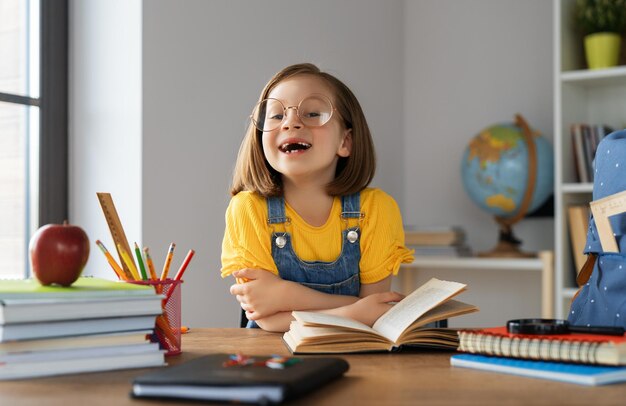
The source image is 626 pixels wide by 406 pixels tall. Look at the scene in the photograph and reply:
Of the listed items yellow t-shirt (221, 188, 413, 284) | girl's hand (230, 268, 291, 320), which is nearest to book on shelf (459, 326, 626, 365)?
girl's hand (230, 268, 291, 320)

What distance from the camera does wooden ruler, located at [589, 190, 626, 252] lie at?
1172mm

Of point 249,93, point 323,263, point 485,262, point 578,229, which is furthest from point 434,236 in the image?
point 323,263

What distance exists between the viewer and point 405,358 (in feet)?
3.44

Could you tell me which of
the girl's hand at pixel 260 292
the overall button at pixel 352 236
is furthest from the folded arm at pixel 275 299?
the overall button at pixel 352 236

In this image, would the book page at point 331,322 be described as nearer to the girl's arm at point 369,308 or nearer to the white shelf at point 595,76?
the girl's arm at point 369,308

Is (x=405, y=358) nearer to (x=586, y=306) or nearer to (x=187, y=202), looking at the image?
(x=586, y=306)

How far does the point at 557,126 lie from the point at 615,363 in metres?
2.22

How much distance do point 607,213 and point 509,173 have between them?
1922 mm

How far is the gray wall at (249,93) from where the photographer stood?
7.77ft

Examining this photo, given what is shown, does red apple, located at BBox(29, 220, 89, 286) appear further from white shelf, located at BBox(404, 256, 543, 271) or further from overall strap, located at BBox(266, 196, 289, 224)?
white shelf, located at BBox(404, 256, 543, 271)

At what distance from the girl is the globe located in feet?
5.05

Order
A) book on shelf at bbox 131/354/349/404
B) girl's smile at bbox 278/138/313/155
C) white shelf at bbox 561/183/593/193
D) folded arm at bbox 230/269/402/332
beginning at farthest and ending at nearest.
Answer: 1. white shelf at bbox 561/183/593/193
2. girl's smile at bbox 278/138/313/155
3. folded arm at bbox 230/269/402/332
4. book on shelf at bbox 131/354/349/404

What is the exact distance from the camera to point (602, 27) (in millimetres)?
2965

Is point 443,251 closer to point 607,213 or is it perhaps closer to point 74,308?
point 607,213
